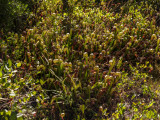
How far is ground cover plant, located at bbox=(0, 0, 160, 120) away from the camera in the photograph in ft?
7.77

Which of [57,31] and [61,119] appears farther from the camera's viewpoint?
[57,31]

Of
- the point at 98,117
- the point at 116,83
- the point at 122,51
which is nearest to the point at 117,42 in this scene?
the point at 122,51

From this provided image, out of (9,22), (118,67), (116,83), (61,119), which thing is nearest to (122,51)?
(118,67)

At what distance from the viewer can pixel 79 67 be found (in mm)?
2838

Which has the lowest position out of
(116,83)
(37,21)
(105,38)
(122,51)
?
(116,83)

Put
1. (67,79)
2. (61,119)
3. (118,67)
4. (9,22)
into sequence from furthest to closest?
(9,22)
(118,67)
(67,79)
(61,119)

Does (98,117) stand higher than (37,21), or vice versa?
(37,21)

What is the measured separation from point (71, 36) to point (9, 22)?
1.14 meters

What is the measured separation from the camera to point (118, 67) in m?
2.98

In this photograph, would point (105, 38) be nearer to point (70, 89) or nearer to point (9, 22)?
point (70, 89)

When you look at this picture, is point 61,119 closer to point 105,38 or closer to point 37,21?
point 105,38

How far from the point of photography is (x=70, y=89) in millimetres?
2650

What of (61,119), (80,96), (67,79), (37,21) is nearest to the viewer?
(61,119)

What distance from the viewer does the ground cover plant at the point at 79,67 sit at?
237 centimetres
